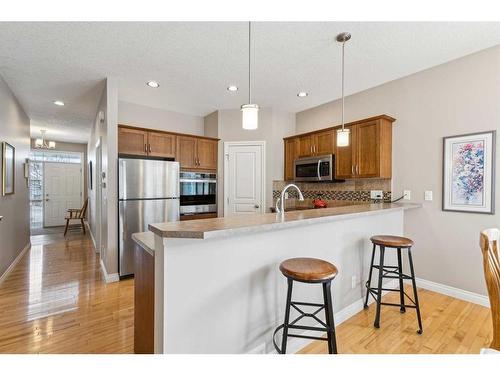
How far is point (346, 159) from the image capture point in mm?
3594

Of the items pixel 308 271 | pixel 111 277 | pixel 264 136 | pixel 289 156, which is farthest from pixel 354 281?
pixel 111 277

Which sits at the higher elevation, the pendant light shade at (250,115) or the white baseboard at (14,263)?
the pendant light shade at (250,115)

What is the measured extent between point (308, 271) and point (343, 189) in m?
2.82

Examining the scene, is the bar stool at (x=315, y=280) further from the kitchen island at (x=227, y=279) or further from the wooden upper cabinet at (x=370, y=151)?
the wooden upper cabinet at (x=370, y=151)

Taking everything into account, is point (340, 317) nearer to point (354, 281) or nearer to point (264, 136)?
point (354, 281)

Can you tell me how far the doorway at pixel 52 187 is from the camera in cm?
711

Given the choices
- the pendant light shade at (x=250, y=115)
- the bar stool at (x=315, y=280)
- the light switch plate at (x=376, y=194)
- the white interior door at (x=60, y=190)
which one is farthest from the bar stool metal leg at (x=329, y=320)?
the white interior door at (x=60, y=190)

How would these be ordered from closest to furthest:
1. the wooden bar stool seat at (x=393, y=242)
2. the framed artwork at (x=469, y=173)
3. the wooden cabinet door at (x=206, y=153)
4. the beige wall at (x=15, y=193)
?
the wooden bar stool seat at (x=393, y=242) → the framed artwork at (x=469, y=173) → the beige wall at (x=15, y=193) → the wooden cabinet door at (x=206, y=153)

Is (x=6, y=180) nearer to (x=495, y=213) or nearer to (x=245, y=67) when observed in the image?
(x=245, y=67)

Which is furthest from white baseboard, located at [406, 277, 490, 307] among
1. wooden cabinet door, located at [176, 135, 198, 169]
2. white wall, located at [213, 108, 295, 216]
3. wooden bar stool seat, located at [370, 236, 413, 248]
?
A: wooden cabinet door, located at [176, 135, 198, 169]

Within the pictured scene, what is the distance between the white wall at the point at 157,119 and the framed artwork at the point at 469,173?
4.06 metres

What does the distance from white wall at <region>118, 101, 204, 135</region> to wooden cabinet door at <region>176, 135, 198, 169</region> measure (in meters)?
0.69

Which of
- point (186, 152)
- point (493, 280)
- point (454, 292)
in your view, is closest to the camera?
point (493, 280)
